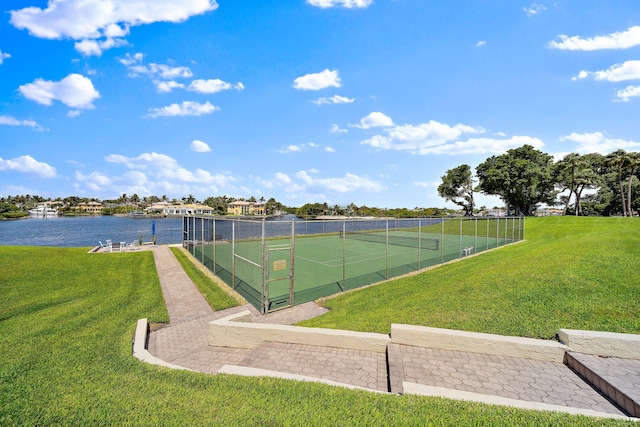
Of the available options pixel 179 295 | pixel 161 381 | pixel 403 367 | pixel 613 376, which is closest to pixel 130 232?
pixel 179 295

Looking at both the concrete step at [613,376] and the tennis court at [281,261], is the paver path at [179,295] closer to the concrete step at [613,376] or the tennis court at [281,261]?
the tennis court at [281,261]

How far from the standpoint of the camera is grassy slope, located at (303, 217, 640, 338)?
18.7 feet

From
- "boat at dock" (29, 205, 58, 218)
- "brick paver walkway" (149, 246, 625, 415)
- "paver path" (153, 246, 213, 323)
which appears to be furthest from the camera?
"boat at dock" (29, 205, 58, 218)

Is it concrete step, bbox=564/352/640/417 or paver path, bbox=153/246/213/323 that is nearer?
concrete step, bbox=564/352/640/417

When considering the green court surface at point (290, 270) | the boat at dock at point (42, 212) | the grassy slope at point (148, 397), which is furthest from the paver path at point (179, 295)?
the boat at dock at point (42, 212)

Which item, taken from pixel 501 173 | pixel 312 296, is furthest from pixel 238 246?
pixel 501 173

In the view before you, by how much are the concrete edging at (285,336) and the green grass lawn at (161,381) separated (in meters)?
0.65

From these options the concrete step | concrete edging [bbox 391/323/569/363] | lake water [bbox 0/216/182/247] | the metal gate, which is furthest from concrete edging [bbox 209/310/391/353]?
lake water [bbox 0/216/182/247]

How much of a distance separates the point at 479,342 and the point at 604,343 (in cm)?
190

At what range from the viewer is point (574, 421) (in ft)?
9.94

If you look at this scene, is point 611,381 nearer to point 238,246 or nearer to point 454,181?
point 238,246

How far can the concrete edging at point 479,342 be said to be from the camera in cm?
488

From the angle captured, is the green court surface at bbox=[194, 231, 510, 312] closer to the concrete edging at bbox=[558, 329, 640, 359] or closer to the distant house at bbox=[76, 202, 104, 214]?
the concrete edging at bbox=[558, 329, 640, 359]

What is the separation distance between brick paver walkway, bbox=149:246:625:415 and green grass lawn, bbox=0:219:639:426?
0.86 metres
